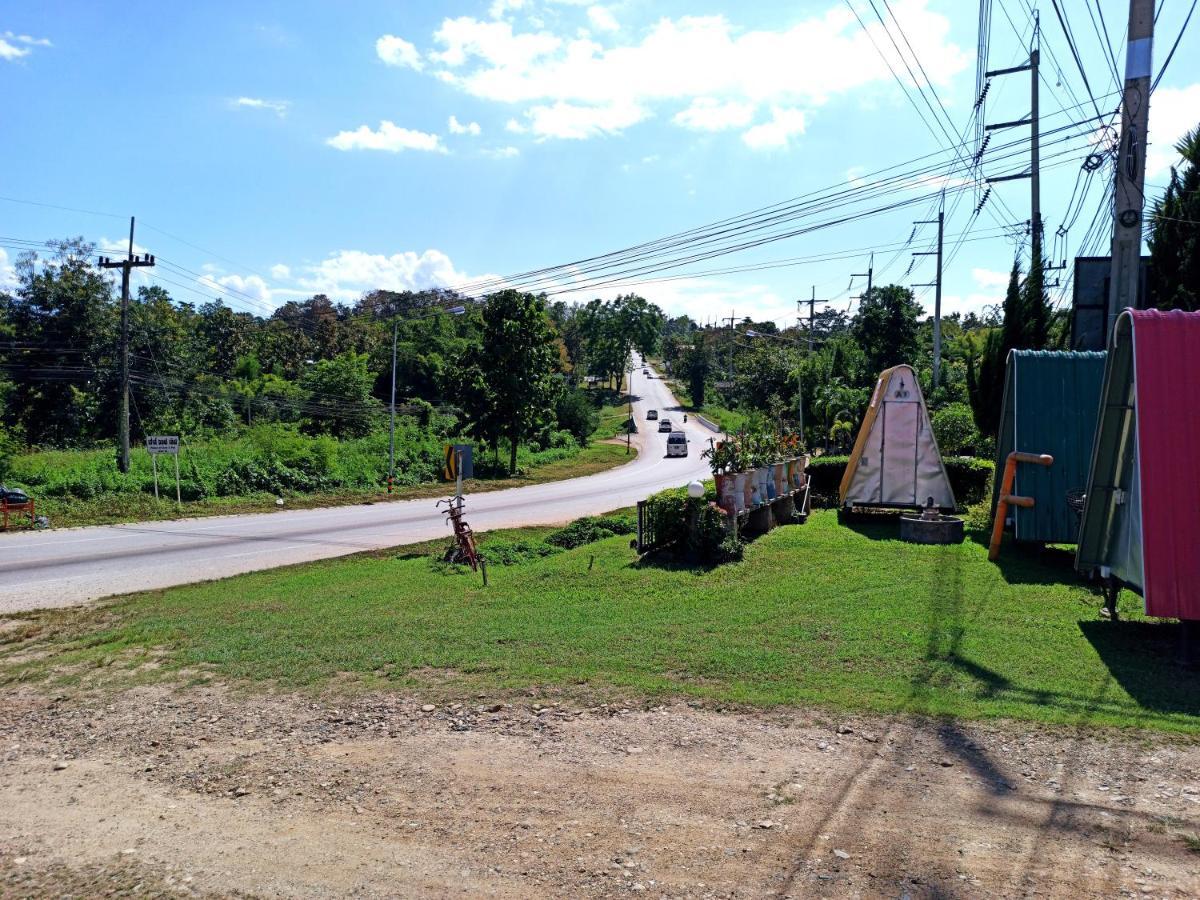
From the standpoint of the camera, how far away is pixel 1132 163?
8.95 m

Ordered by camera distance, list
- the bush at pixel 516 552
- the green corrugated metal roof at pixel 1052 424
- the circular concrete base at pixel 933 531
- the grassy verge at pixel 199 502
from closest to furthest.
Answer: the green corrugated metal roof at pixel 1052 424, the circular concrete base at pixel 933 531, the bush at pixel 516 552, the grassy verge at pixel 199 502

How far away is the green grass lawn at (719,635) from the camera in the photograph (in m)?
6.79

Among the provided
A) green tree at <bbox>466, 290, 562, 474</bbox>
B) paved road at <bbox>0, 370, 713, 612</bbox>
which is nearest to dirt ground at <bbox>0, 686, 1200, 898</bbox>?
paved road at <bbox>0, 370, 713, 612</bbox>

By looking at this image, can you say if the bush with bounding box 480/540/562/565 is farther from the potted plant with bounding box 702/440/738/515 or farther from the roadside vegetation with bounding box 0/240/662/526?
the roadside vegetation with bounding box 0/240/662/526

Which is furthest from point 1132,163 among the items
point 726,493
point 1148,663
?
point 726,493

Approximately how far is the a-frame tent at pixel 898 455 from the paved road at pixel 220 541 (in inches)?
448

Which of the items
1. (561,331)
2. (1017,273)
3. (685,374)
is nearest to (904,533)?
(1017,273)


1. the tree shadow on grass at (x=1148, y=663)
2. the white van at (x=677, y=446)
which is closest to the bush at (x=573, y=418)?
the white van at (x=677, y=446)

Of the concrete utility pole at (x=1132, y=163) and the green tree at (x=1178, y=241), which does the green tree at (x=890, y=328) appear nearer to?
the green tree at (x=1178, y=241)

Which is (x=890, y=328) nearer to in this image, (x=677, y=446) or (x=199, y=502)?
(x=677, y=446)

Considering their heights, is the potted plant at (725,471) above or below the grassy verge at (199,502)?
above

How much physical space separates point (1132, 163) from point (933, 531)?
6297 mm

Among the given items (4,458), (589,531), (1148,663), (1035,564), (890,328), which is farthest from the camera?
(890,328)

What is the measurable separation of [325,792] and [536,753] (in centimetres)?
147
